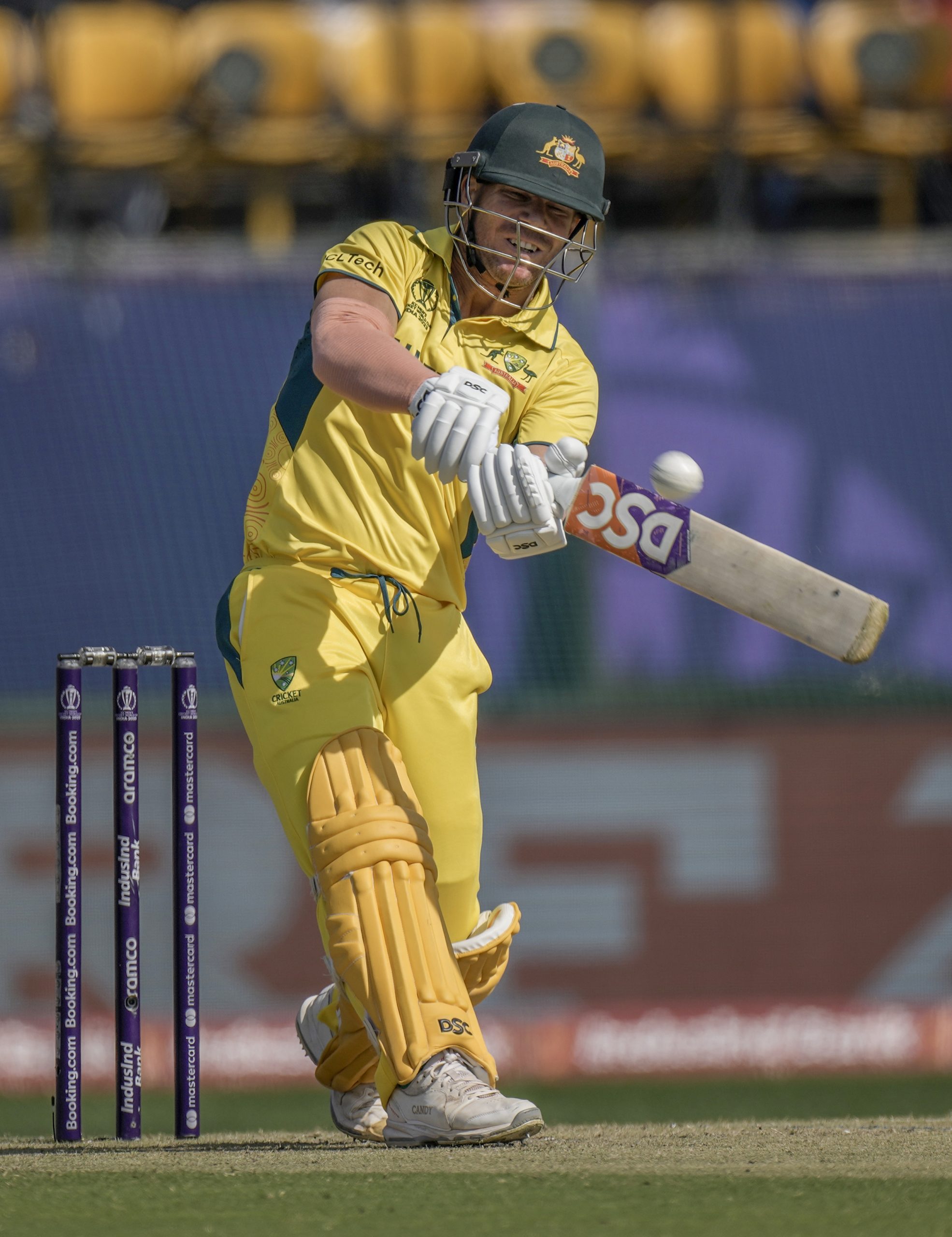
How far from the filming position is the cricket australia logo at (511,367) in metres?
3.07

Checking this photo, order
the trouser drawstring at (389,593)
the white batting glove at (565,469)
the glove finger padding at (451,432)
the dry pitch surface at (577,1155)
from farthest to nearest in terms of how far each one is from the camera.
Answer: the trouser drawstring at (389,593) < the white batting glove at (565,469) < the glove finger padding at (451,432) < the dry pitch surface at (577,1155)

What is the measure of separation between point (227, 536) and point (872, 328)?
118 inches

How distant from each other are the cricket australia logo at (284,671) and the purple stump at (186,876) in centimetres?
34

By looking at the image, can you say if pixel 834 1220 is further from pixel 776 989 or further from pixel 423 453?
pixel 776 989

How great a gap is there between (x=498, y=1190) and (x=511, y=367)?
Answer: 1.37 meters

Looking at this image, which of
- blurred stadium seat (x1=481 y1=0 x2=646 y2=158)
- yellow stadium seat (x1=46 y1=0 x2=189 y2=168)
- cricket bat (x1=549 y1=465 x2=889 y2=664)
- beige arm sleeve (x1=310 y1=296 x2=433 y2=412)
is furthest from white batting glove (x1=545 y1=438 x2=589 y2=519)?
yellow stadium seat (x1=46 y1=0 x2=189 y2=168)

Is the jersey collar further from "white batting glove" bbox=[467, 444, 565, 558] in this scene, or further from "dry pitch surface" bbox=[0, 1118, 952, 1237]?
"dry pitch surface" bbox=[0, 1118, 952, 1237]

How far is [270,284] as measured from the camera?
26.5ft

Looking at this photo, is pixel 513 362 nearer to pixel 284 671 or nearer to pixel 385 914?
pixel 284 671

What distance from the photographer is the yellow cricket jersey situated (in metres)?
2.97

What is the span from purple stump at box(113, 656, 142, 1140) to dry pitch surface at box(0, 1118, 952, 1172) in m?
0.10

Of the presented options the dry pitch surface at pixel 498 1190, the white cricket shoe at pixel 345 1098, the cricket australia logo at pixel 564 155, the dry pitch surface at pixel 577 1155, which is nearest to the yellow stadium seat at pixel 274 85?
the cricket australia logo at pixel 564 155

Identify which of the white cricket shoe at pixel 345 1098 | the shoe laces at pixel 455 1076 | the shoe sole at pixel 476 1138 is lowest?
the shoe sole at pixel 476 1138

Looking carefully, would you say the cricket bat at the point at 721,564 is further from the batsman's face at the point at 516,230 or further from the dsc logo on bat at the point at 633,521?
the batsman's face at the point at 516,230
